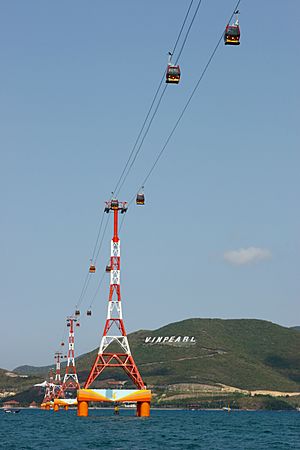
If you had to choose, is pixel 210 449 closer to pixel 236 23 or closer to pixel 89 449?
pixel 89 449

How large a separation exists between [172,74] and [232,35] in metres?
8.27

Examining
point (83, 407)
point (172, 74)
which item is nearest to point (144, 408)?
point (83, 407)

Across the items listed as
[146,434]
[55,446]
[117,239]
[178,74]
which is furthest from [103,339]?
[178,74]

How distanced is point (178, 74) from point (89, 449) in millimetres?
43079

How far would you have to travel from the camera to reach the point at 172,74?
61156 mm

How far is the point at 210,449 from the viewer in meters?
91.8

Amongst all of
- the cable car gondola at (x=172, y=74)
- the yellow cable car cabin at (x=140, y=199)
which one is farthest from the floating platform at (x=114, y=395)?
the cable car gondola at (x=172, y=74)

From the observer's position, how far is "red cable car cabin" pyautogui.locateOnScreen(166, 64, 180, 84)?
60844mm

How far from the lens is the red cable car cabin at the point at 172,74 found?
60.8 meters

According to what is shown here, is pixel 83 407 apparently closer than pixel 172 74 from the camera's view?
No

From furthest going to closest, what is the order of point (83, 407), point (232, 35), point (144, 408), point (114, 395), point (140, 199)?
1. point (83, 407)
2. point (144, 408)
3. point (114, 395)
4. point (140, 199)
5. point (232, 35)

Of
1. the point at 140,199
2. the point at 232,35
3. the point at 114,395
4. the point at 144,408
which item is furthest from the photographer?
the point at 144,408

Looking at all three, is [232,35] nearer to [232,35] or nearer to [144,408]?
[232,35]

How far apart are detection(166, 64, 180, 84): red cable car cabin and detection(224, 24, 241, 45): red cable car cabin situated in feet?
26.3
